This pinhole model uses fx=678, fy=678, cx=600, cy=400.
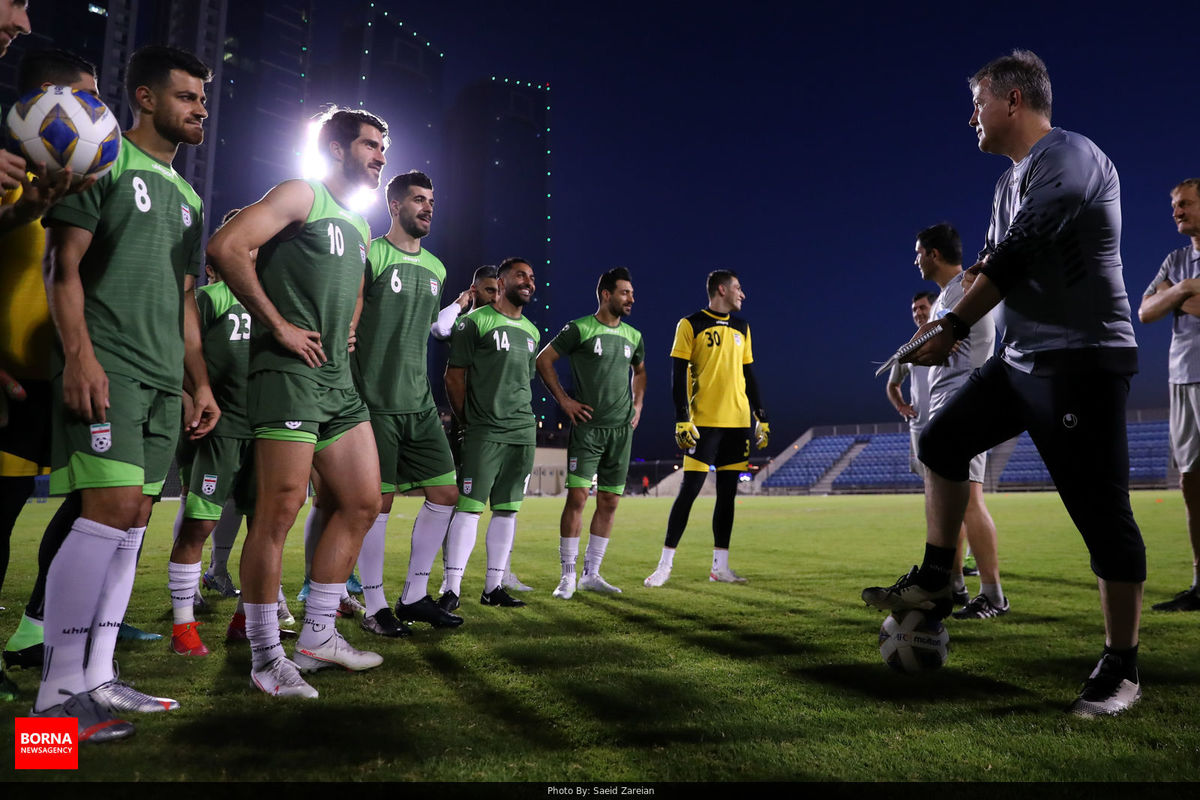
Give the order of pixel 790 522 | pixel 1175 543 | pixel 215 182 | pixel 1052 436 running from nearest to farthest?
pixel 1052 436, pixel 1175 543, pixel 790 522, pixel 215 182

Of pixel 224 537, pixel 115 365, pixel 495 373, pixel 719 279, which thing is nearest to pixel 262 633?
pixel 115 365

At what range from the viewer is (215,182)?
279ft

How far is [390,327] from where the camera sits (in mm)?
4371

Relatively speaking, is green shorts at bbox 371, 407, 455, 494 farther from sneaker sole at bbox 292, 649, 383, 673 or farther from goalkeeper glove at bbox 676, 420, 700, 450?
goalkeeper glove at bbox 676, 420, 700, 450

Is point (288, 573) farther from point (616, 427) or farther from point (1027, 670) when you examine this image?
point (1027, 670)

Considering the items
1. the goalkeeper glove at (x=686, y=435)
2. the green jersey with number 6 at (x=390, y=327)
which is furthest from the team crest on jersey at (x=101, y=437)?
the goalkeeper glove at (x=686, y=435)

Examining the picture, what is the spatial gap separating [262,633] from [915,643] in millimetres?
2876

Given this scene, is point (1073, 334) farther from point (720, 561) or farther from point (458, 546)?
point (720, 561)

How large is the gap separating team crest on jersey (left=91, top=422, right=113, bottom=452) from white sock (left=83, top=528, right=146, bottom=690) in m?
0.35

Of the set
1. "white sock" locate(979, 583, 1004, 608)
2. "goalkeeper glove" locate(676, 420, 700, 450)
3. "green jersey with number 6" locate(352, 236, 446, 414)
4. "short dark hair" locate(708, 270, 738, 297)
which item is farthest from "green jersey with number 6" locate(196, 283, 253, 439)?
"white sock" locate(979, 583, 1004, 608)

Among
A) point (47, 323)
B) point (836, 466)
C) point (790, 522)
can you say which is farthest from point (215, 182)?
point (47, 323)

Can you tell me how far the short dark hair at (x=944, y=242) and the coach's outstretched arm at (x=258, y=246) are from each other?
4338mm

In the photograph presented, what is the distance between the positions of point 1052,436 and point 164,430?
11.7 feet

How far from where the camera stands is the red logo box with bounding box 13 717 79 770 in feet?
6.56
